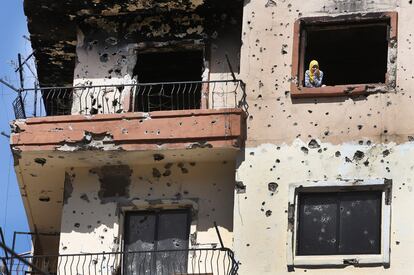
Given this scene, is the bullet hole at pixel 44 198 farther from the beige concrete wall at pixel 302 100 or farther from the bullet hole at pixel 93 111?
the beige concrete wall at pixel 302 100

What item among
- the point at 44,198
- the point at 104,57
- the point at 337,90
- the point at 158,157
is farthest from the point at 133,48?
the point at 337,90

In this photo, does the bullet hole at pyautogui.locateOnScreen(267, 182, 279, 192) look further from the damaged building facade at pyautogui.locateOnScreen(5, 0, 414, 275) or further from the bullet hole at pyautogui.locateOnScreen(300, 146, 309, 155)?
the bullet hole at pyautogui.locateOnScreen(300, 146, 309, 155)

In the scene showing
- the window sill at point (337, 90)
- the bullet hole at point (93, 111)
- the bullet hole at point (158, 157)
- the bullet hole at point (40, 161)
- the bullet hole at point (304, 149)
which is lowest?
the bullet hole at point (40, 161)

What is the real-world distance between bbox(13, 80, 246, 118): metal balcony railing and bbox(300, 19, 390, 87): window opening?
1.66 m

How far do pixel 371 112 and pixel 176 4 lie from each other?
15.3 ft

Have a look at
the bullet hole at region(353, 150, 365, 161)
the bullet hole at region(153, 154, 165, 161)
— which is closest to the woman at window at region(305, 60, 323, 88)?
the bullet hole at region(353, 150, 365, 161)

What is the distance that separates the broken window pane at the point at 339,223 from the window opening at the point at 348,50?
2.33 metres

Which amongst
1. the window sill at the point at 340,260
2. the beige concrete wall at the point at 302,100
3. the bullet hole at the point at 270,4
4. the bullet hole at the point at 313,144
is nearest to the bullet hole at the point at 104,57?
the beige concrete wall at the point at 302,100

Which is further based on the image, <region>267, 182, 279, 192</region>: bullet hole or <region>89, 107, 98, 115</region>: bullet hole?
<region>89, 107, 98, 115</region>: bullet hole

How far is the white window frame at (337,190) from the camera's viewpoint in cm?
2092

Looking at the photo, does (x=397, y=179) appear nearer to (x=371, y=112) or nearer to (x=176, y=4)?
(x=371, y=112)

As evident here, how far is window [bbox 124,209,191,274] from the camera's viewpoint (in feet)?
75.7

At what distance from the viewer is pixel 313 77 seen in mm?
22922

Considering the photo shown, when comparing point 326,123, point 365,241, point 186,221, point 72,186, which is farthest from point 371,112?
point 72,186
